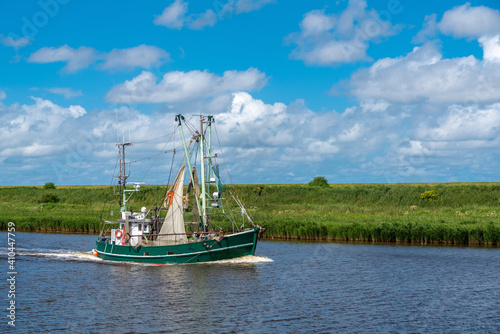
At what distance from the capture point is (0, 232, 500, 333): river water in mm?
27516

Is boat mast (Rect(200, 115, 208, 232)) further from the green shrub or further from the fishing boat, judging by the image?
the green shrub

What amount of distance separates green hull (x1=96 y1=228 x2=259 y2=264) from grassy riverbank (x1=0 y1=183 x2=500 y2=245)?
14064mm

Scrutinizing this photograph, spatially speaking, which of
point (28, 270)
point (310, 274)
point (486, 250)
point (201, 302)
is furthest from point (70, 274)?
point (486, 250)

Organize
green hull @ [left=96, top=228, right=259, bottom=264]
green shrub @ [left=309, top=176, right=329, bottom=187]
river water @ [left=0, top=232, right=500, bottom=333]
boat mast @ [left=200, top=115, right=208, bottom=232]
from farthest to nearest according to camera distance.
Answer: green shrub @ [left=309, top=176, right=329, bottom=187]
boat mast @ [left=200, top=115, right=208, bottom=232]
green hull @ [left=96, top=228, right=259, bottom=264]
river water @ [left=0, top=232, right=500, bottom=333]

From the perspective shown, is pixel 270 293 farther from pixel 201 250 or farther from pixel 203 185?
pixel 203 185

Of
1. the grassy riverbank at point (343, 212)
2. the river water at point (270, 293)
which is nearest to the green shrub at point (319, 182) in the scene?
the grassy riverbank at point (343, 212)

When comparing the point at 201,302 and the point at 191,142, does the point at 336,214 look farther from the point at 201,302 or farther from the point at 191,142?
the point at 201,302

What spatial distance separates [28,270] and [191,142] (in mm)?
17508

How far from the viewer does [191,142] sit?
50.2m

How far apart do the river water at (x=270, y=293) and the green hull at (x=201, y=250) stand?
860 mm

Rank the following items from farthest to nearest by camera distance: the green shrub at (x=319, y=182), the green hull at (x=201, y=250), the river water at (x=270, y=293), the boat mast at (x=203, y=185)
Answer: the green shrub at (x=319, y=182)
the boat mast at (x=203, y=185)
the green hull at (x=201, y=250)
the river water at (x=270, y=293)

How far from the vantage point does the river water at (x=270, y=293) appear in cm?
→ 2752

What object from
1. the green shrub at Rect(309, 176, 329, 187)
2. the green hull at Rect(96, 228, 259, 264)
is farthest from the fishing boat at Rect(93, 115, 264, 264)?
the green shrub at Rect(309, 176, 329, 187)

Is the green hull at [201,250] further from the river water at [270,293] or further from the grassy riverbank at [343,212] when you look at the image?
the grassy riverbank at [343,212]
